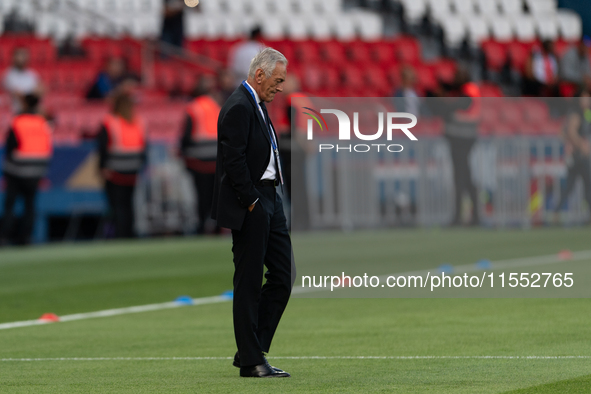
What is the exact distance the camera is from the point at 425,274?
1269 centimetres

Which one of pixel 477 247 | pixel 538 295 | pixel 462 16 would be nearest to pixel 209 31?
pixel 462 16

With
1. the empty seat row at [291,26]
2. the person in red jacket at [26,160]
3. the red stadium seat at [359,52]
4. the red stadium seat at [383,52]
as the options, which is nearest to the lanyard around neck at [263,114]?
the person in red jacket at [26,160]

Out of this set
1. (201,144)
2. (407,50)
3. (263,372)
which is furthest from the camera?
(407,50)

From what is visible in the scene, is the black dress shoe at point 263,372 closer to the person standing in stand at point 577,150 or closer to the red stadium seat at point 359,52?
the person standing in stand at point 577,150

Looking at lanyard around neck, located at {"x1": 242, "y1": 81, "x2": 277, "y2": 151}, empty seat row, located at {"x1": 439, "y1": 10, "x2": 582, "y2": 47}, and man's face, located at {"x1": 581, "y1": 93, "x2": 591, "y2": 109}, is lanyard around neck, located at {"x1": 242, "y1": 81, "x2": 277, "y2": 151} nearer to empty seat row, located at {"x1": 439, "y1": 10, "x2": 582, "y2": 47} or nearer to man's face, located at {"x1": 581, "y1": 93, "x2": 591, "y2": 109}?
man's face, located at {"x1": 581, "y1": 93, "x2": 591, "y2": 109}

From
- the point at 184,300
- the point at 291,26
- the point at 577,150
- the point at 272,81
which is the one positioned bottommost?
the point at 184,300

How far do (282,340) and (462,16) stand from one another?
23101 mm

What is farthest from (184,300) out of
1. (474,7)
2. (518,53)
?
(474,7)

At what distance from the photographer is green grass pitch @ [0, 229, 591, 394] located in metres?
6.30

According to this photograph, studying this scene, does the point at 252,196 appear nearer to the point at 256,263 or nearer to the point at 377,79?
the point at 256,263

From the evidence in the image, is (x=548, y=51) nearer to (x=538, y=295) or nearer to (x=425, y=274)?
(x=425, y=274)

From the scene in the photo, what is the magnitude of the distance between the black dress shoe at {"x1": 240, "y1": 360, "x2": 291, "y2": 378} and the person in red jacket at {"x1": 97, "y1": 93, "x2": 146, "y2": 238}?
11.9 meters

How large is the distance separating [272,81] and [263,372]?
1604mm

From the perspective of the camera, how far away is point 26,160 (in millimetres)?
17906
